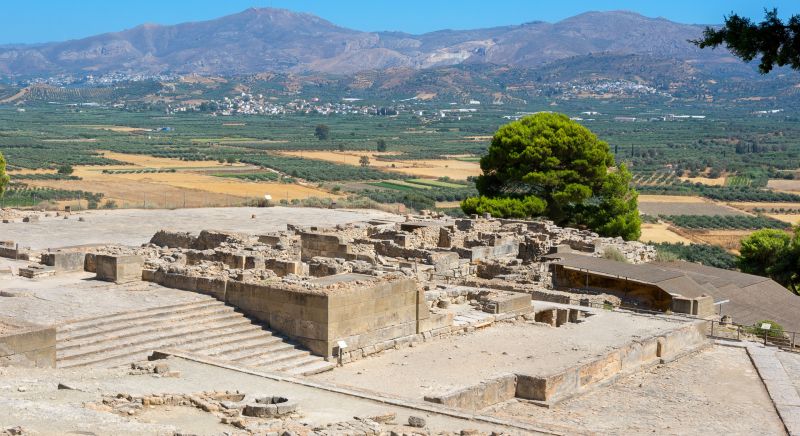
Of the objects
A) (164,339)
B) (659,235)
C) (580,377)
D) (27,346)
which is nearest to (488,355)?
(580,377)

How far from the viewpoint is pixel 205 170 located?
281 feet

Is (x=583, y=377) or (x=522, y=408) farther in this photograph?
(x=583, y=377)

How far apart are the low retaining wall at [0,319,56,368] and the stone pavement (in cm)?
1109

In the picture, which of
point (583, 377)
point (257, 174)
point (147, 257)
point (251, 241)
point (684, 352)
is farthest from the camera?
point (257, 174)

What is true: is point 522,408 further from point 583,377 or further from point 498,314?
point 498,314

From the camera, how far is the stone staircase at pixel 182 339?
17.4 metres

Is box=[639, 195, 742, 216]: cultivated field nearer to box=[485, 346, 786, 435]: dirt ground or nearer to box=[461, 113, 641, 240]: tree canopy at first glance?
box=[461, 113, 641, 240]: tree canopy

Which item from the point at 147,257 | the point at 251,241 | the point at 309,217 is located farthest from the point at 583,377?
the point at 309,217

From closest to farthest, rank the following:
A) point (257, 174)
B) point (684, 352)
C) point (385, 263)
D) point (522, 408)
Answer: point (522, 408) < point (684, 352) < point (385, 263) < point (257, 174)

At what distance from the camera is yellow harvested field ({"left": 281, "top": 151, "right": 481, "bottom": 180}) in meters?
94.8

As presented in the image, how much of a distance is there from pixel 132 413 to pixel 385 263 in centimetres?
1306

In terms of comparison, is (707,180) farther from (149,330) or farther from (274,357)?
(149,330)

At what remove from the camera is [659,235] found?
56750 mm

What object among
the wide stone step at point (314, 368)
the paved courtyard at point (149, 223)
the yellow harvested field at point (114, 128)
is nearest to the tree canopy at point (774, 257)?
the paved courtyard at point (149, 223)
